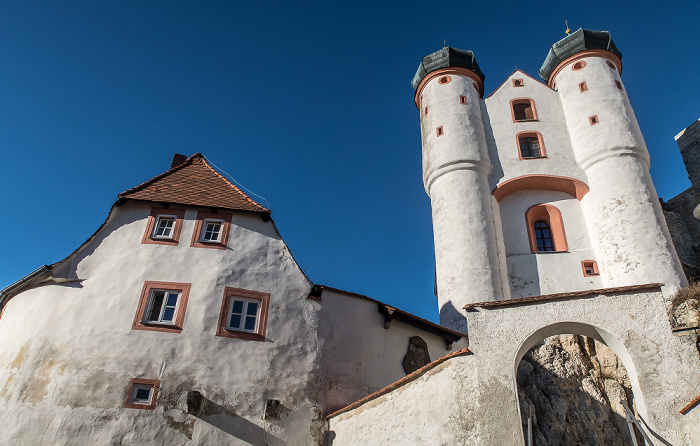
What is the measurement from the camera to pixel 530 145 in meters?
26.8

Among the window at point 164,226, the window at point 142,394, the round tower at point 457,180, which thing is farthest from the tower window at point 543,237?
the window at point 142,394

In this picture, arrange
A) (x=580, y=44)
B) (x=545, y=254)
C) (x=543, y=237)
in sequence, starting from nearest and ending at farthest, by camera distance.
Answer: (x=545, y=254), (x=543, y=237), (x=580, y=44)

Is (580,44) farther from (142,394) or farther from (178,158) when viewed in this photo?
(142,394)

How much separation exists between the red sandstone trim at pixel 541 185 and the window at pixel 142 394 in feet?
56.0

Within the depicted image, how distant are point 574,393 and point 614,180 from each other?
10753mm

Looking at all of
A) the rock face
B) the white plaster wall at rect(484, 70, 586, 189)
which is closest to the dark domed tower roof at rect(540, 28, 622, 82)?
the white plaster wall at rect(484, 70, 586, 189)

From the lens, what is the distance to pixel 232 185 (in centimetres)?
1838

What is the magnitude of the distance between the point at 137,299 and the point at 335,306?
532 cm

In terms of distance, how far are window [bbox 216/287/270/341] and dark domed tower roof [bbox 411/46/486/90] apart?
18.9m

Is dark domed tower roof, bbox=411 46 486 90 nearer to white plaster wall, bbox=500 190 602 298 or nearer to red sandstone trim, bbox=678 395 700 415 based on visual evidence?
white plaster wall, bbox=500 190 602 298

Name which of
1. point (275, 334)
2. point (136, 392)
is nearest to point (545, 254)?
point (275, 334)

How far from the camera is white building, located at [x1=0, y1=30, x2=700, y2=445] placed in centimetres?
1079

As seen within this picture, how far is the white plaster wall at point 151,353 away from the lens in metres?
12.9

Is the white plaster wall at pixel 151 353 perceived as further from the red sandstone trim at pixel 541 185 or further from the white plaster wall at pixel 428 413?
the red sandstone trim at pixel 541 185
